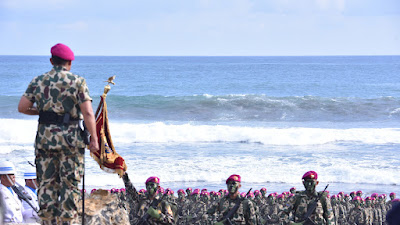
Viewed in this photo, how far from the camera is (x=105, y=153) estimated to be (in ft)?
21.5

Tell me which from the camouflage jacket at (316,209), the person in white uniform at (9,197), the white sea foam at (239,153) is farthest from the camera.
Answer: the white sea foam at (239,153)

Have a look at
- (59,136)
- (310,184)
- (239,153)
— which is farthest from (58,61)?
(239,153)

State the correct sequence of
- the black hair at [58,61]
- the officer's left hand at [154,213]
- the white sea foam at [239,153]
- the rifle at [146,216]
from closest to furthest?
the black hair at [58,61] < the officer's left hand at [154,213] < the rifle at [146,216] < the white sea foam at [239,153]

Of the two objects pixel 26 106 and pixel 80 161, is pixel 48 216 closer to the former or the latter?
pixel 80 161

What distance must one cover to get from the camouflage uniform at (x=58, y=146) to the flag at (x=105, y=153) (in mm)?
986

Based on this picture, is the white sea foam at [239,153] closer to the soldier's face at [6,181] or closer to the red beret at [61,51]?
the soldier's face at [6,181]

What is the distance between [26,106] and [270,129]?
26.3m

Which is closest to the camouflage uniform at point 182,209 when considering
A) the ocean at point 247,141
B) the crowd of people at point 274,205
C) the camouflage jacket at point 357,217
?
the crowd of people at point 274,205

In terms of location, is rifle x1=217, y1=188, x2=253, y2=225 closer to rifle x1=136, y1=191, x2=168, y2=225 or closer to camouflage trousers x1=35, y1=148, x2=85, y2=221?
rifle x1=136, y1=191, x2=168, y2=225

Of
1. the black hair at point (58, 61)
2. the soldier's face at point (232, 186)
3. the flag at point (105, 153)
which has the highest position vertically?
the black hair at point (58, 61)

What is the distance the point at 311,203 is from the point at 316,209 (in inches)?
3.6

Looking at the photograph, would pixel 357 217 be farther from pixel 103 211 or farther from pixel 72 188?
pixel 72 188

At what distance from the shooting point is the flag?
6539mm

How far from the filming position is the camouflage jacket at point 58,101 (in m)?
5.45
